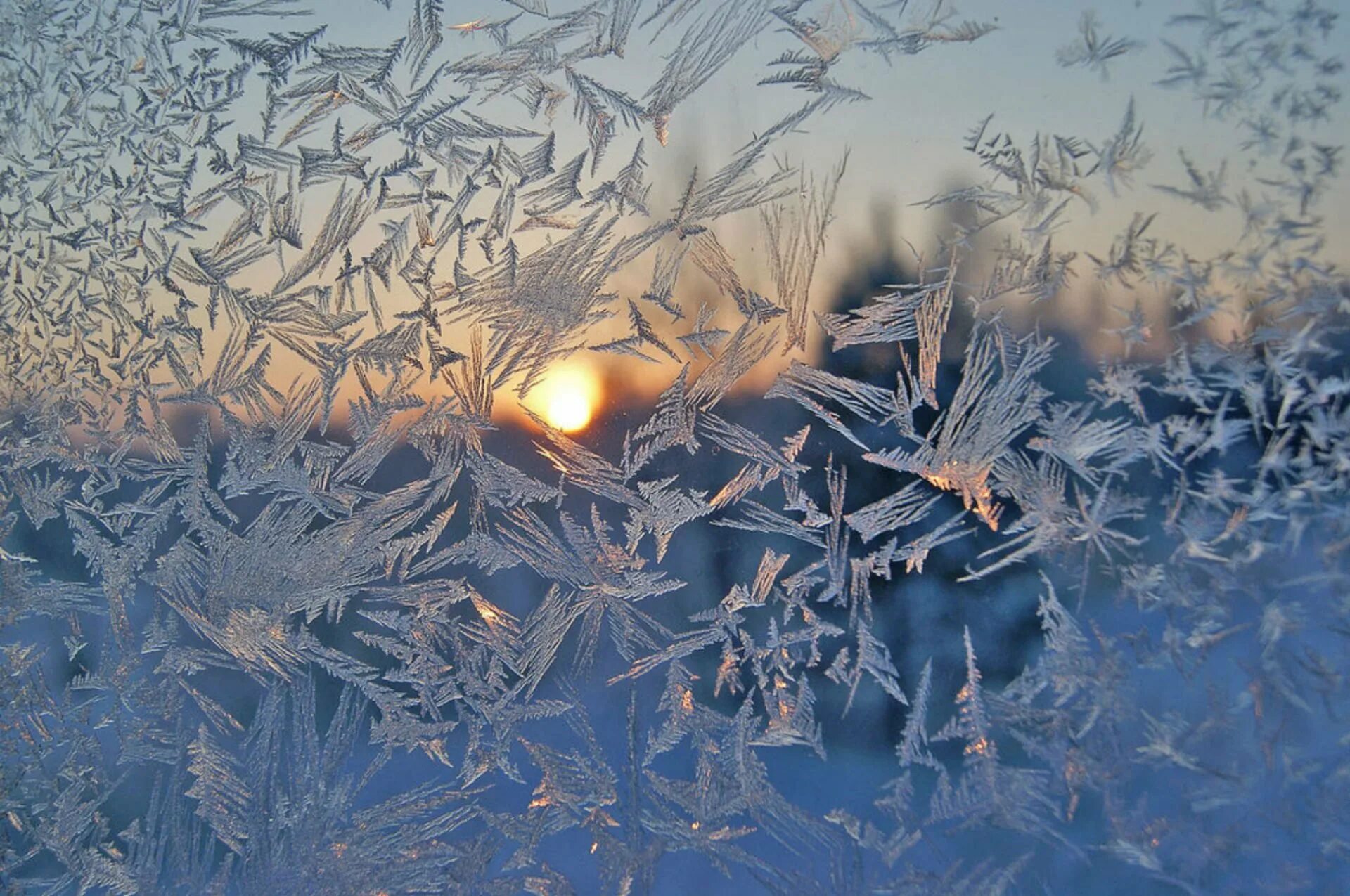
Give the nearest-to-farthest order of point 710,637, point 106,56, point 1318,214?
point 1318,214, point 710,637, point 106,56

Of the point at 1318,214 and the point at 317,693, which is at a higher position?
the point at 1318,214

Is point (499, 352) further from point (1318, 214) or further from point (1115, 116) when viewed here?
point (1318, 214)

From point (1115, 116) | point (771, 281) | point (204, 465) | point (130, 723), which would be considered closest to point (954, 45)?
point (1115, 116)
